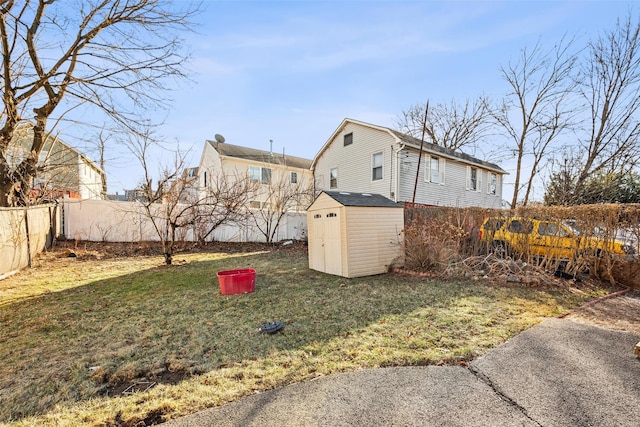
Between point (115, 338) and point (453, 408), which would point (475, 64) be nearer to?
point (453, 408)

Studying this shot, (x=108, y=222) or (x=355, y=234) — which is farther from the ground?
(x=108, y=222)

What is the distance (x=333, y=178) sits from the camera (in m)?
16.9

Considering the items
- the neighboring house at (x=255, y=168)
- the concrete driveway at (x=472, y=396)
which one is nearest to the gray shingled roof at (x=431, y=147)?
the neighboring house at (x=255, y=168)

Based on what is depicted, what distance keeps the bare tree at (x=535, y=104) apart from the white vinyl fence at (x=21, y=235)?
21303 millimetres

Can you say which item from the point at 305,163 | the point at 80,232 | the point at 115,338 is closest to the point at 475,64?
the point at 115,338

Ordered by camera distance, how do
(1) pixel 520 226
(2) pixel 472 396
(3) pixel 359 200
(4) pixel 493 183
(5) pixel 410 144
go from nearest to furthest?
(2) pixel 472 396 < (1) pixel 520 226 < (3) pixel 359 200 < (5) pixel 410 144 < (4) pixel 493 183

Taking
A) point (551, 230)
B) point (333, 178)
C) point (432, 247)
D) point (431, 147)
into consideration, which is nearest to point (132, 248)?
point (333, 178)

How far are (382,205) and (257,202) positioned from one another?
10692 millimetres

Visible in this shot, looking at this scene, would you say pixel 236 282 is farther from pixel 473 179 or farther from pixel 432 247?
A: pixel 473 179

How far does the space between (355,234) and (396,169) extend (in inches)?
287

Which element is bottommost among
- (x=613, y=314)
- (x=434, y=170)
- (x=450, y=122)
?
(x=613, y=314)

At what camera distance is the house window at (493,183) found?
18.1m

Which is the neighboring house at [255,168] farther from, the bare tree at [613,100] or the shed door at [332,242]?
the bare tree at [613,100]

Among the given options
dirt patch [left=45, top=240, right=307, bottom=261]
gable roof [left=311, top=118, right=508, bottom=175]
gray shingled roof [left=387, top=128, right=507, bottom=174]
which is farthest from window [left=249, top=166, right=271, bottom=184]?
gray shingled roof [left=387, top=128, right=507, bottom=174]
